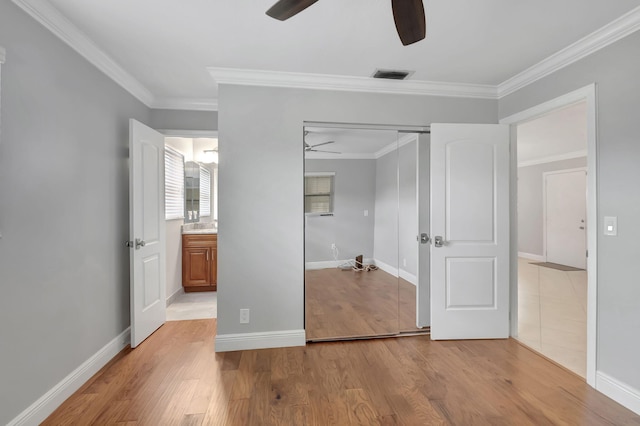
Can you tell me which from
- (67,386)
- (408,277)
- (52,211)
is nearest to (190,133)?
(52,211)

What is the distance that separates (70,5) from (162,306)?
275cm

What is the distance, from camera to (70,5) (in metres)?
1.86

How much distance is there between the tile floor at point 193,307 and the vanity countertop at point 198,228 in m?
0.92

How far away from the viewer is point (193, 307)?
13.1 ft

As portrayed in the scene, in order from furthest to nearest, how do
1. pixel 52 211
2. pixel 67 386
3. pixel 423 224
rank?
pixel 423 224
pixel 67 386
pixel 52 211

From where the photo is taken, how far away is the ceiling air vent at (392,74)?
109 inches

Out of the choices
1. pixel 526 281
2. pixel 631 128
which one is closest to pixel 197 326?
pixel 631 128

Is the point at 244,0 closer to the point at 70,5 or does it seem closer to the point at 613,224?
the point at 70,5

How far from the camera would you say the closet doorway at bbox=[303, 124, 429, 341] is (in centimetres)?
304

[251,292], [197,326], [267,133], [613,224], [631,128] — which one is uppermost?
[267,133]

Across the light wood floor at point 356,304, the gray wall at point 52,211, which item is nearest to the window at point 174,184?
the gray wall at point 52,211

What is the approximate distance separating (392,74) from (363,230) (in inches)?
60.4

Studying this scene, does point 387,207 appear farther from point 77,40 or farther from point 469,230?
point 77,40

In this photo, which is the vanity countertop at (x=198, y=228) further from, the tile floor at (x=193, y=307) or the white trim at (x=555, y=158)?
the white trim at (x=555, y=158)
